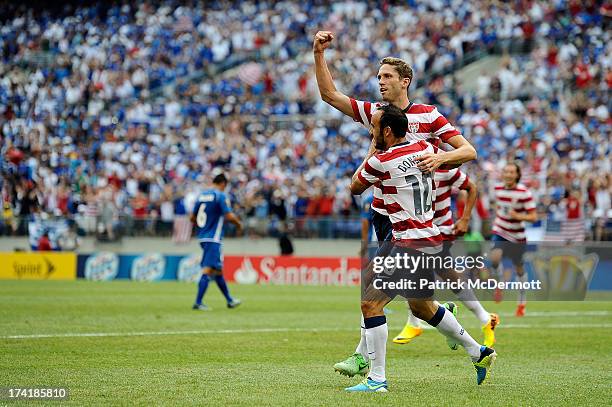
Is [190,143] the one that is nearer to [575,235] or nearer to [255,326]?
[575,235]

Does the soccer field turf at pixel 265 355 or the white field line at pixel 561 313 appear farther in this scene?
the white field line at pixel 561 313

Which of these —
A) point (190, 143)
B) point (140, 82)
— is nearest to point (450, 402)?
point (190, 143)

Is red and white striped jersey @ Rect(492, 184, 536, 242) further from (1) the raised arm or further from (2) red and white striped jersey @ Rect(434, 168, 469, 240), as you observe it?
(1) the raised arm

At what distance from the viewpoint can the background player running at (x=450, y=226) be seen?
492 inches

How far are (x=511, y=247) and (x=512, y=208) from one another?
0.78 metres

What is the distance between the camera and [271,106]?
36.8 m

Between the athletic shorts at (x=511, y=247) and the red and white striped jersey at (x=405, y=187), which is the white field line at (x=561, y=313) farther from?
the red and white striped jersey at (x=405, y=187)

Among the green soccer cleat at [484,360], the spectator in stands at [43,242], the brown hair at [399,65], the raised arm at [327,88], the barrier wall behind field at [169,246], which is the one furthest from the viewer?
the spectator in stands at [43,242]

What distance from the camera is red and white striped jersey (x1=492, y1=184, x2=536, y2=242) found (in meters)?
17.7

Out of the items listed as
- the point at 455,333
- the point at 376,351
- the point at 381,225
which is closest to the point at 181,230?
the point at 381,225

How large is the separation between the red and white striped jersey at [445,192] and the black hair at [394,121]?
14.0 feet

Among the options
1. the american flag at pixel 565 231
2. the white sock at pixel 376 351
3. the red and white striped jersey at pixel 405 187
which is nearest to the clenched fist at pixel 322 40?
the red and white striped jersey at pixel 405 187

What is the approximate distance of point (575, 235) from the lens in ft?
86.8

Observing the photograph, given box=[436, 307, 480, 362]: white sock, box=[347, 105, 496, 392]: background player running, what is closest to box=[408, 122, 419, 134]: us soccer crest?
box=[347, 105, 496, 392]: background player running
